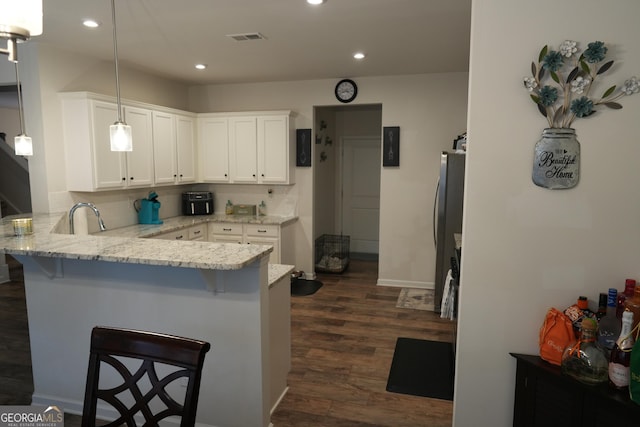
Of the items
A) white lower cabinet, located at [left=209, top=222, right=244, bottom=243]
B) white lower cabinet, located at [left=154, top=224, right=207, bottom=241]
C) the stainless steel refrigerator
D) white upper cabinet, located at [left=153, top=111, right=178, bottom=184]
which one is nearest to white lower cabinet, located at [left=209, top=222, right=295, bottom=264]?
white lower cabinet, located at [left=209, top=222, right=244, bottom=243]

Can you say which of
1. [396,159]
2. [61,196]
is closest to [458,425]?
[396,159]

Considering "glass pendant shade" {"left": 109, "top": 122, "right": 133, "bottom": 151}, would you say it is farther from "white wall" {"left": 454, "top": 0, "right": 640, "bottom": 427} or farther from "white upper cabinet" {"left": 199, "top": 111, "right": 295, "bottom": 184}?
"white upper cabinet" {"left": 199, "top": 111, "right": 295, "bottom": 184}

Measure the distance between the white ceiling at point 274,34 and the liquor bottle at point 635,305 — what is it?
202cm

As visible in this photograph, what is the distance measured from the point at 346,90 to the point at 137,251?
375 cm

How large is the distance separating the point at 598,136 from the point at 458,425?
1.63 m

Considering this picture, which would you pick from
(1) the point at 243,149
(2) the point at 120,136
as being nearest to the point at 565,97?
(2) the point at 120,136

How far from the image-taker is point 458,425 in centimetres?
220

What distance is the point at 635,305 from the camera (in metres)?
1.75

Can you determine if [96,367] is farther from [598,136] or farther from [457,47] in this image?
[457,47]

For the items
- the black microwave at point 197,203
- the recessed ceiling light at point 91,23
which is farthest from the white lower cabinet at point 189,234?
the recessed ceiling light at point 91,23

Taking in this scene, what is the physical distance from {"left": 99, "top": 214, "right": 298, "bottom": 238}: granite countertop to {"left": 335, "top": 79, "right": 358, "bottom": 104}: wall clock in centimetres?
170

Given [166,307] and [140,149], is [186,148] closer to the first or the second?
[140,149]

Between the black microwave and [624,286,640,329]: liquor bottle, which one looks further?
the black microwave

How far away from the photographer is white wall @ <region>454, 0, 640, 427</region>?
183cm
